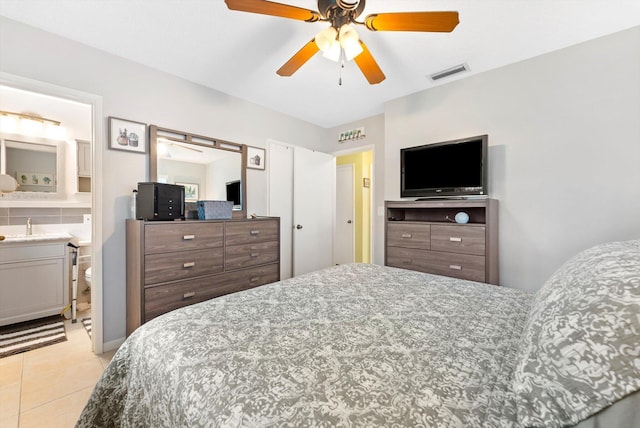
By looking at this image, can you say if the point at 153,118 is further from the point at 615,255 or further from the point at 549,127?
the point at 549,127

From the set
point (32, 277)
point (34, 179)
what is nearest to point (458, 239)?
point (32, 277)

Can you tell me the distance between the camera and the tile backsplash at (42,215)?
2836 mm

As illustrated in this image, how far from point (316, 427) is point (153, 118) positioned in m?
2.85

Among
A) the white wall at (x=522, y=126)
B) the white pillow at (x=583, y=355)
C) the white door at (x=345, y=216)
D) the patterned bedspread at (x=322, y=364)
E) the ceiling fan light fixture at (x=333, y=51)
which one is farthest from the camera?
the white door at (x=345, y=216)

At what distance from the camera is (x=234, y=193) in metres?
3.07

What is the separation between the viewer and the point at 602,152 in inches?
80.0

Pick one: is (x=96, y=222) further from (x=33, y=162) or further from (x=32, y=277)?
(x=33, y=162)

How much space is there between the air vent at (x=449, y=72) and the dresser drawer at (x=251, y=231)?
7.39 ft

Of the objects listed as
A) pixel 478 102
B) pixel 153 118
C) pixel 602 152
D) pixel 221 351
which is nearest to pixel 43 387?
pixel 221 351

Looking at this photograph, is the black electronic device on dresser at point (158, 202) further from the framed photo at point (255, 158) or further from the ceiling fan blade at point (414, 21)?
the ceiling fan blade at point (414, 21)

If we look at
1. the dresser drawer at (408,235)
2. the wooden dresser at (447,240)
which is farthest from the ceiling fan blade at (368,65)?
the dresser drawer at (408,235)

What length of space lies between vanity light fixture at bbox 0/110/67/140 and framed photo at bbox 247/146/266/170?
7.49ft

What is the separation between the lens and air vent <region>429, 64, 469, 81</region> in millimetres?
2469

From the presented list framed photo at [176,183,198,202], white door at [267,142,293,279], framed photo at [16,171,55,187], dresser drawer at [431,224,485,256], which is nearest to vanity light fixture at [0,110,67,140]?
framed photo at [16,171,55,187]
